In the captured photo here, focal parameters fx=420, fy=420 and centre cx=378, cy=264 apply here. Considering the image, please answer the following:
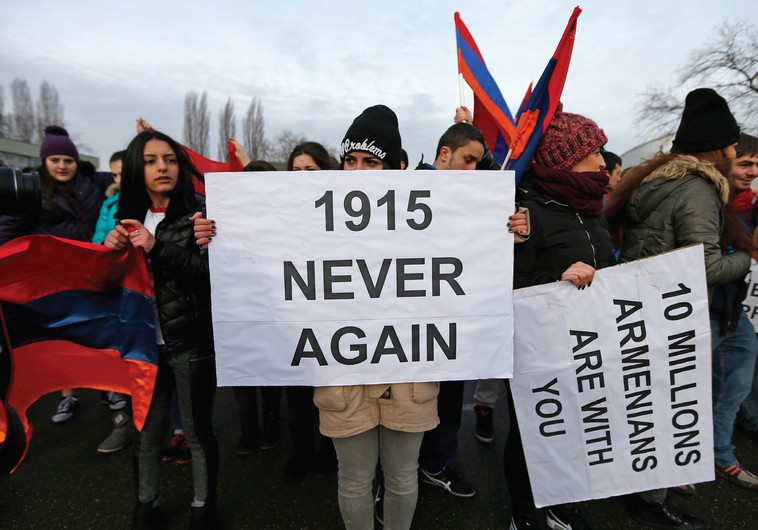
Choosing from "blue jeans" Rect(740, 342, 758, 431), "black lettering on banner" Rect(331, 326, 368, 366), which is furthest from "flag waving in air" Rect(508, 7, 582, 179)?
"blue jeans" Rect(740, 342, 758, 431)

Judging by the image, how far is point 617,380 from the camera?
1.96m

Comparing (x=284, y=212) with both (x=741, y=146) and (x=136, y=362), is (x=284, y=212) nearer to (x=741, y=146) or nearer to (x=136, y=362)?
(x=136, y=362)

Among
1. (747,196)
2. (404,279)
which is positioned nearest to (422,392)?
(404,279)

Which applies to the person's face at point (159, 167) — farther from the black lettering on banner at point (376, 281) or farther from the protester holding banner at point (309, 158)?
the protester holding banner at point (309, 158)

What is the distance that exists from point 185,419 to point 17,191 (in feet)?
3.99

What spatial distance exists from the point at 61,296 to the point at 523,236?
217cm

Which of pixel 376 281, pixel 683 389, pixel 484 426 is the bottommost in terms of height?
pixel 484 426

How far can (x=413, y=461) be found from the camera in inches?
71.2

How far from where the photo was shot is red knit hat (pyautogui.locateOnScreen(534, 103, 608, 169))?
76.1 inches

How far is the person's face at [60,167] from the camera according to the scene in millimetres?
3199

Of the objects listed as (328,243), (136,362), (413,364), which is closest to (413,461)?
(413,364)

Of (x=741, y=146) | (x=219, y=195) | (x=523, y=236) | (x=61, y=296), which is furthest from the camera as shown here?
(x=741, y=146)

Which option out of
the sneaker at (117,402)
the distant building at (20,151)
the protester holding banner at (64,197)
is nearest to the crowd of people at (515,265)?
the sneaker at (117,402)

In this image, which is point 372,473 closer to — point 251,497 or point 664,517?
point 251,497
